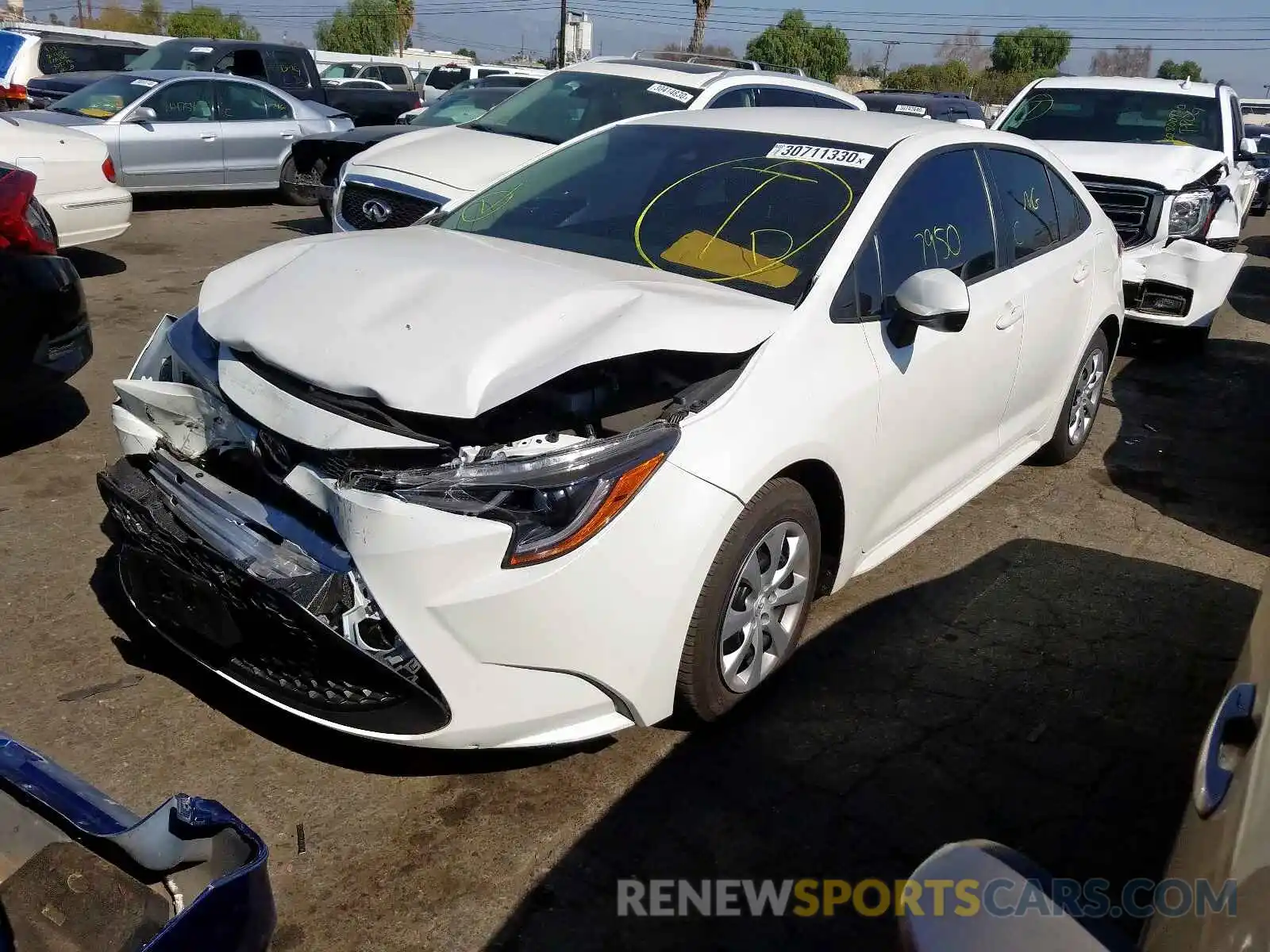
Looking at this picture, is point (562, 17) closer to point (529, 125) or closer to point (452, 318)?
point (529, 125)

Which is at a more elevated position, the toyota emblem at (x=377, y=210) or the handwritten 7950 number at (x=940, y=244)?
the handwritten 7950 number at (x=940, y=244)

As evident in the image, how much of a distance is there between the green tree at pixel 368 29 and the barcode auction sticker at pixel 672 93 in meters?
65.4

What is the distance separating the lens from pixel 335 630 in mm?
2502

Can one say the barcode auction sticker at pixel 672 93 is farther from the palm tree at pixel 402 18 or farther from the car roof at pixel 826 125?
the palm tree at pixel 402 18

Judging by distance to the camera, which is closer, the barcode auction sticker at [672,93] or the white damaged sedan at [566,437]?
the white damaged sedan at [566,437]

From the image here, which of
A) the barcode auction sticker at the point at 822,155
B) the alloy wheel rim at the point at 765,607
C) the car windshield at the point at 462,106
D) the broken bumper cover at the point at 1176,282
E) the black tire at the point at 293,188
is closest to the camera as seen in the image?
the alloy wheel rim at the point at 765,607

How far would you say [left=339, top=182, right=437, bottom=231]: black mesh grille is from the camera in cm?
709

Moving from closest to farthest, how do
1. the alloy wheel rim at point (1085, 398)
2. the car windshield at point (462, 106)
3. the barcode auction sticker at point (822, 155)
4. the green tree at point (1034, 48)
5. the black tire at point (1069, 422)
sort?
the barcode auction sticker at point (822, 155) → the black tire at point (1069, 422) → the alloy wheel rim at point (1085, 398) → the car windshield at point (462, 106) → the green tree at point (1034, 48)

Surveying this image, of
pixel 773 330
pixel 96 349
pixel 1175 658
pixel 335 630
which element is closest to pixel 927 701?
pixel 1175 658

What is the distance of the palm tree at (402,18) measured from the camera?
65500mm

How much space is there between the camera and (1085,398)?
5305mm

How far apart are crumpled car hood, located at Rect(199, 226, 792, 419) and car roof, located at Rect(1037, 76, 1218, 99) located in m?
7.33

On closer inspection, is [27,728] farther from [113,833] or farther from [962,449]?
[962,449]

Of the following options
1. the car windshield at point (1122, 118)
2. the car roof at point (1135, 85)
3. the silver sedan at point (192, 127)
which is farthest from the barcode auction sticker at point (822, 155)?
the silver sedan at point (192, 127)
